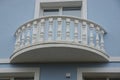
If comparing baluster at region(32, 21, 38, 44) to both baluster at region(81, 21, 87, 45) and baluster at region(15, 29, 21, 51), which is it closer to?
baluster at region(15, 29, 21, 51)

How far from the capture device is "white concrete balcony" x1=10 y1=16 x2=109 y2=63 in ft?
30.1

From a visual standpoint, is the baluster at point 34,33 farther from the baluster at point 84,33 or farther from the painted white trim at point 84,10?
the painted white trim at point 84,10

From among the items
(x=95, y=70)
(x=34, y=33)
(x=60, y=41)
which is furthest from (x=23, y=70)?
(x=95, y=70)

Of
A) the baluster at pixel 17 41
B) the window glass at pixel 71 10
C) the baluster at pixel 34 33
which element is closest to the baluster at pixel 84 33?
the baluster at pixel 34 33

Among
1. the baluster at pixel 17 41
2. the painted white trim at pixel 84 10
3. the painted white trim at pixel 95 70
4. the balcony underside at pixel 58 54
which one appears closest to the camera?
the balcony underside at pixel 58 54

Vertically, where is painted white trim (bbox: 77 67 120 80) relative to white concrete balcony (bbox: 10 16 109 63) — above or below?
below

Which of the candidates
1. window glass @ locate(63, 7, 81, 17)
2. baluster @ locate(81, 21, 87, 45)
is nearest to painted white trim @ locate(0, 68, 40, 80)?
baluster @ locate(81, 21, 87, 45)

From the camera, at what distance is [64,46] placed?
9.07 meters

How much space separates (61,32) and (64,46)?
1.47 feet

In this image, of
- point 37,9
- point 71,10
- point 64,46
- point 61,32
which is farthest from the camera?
point 71,10

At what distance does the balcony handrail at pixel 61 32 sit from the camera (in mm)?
9305

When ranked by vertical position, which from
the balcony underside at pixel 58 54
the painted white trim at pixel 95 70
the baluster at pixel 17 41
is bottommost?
the painted white trim at pixel 95 70

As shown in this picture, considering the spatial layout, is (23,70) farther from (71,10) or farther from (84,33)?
(71,10)

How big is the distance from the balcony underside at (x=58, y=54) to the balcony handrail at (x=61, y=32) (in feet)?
0.40
